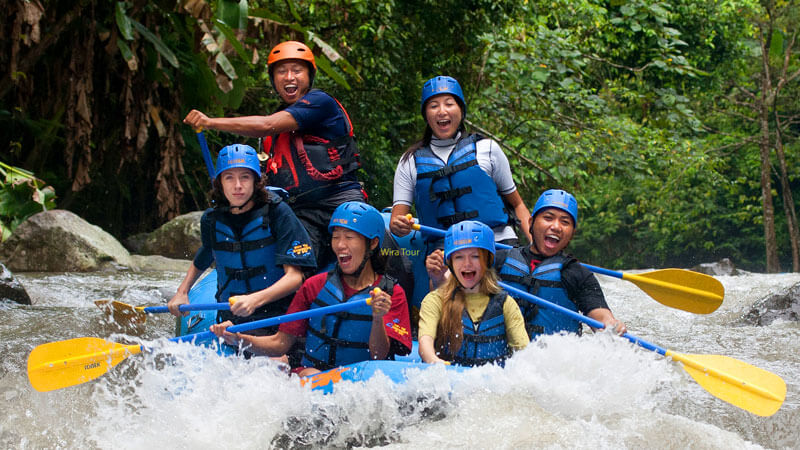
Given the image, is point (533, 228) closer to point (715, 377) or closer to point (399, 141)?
point (715, 377)

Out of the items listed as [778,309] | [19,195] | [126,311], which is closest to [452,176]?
[126,311]

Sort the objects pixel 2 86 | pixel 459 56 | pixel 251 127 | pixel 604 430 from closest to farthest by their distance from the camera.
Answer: pixel 604 430 < pixel 251 127 < pixel 2 86 < pixel 459 56

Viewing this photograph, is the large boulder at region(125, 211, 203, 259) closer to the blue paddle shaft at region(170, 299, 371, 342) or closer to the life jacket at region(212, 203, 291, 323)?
the life jacket at region(212, 203, 291, 323)

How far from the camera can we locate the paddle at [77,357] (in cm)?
367

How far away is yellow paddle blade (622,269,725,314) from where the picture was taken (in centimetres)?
460

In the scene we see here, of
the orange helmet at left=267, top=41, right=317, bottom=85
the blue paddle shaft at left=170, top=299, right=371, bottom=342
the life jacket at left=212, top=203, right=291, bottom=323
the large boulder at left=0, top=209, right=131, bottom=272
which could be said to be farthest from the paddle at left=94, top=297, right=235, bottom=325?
the large boulder at left=0, top=209, right=131, bottom=272

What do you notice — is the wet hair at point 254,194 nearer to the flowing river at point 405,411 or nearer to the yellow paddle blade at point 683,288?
the flowing river at point 405,411

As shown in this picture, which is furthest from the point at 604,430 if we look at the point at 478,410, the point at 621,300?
the point at 621,300

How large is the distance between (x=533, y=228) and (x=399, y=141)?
753cm

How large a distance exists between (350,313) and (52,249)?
6244 mm

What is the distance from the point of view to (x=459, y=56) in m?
10.7

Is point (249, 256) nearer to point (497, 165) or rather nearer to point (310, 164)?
point (310, 164)

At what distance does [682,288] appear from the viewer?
15.3 ft

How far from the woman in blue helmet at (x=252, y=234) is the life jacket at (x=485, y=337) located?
82 centimetres
